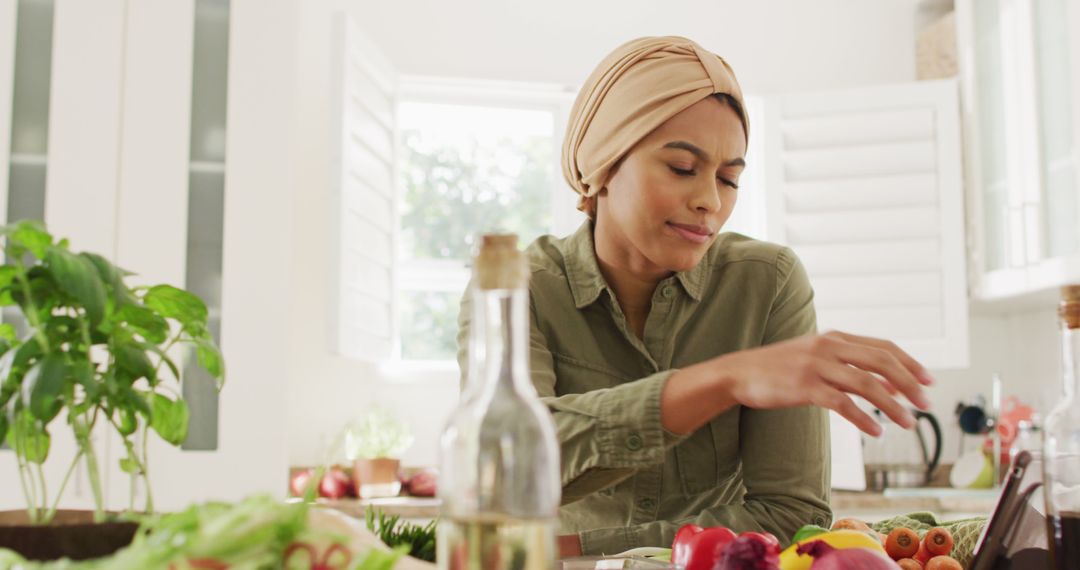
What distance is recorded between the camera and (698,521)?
4.14ft

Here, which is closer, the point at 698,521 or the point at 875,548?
the point at 875,548

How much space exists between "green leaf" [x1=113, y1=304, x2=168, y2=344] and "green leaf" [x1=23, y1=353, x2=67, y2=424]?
77 mm

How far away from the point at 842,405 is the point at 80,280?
0.55 m

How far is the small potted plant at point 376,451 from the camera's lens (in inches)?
129

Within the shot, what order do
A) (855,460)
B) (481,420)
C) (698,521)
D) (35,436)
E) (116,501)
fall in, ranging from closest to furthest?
(481,420) < (35,436) < (698,521) < (116,501) < (855,460)

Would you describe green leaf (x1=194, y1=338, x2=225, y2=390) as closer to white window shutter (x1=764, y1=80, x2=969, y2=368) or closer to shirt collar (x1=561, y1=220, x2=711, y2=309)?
shirt collar (x1=561, y1=220, x2=711, y2=309)

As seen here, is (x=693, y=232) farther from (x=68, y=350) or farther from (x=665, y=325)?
(x=68, y=350)

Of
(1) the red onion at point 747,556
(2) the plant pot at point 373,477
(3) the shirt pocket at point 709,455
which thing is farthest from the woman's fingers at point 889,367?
(2) the plant pot at point 373,477

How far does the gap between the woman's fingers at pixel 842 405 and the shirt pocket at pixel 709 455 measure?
2.00 feet

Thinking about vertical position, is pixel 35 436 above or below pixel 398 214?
below

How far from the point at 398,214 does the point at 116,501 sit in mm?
1340

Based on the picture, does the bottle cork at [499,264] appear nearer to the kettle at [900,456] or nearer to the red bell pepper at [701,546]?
the red bell pepper at [701,546]

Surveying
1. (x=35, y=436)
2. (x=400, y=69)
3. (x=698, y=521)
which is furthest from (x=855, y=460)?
(x=35, y=436)

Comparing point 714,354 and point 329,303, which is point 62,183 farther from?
point 714,354
